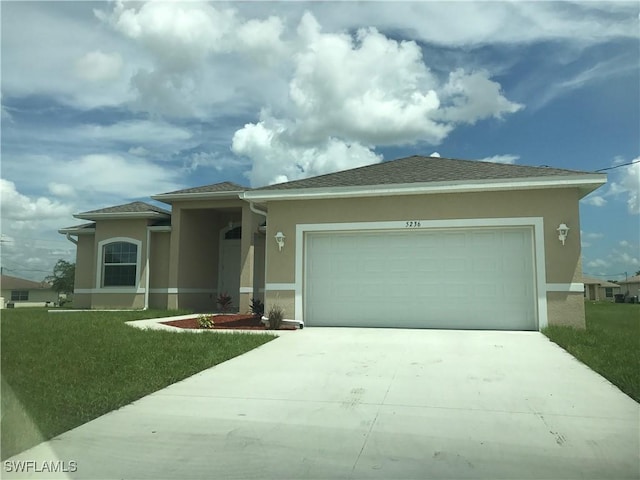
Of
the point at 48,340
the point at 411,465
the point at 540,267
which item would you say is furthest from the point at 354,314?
the point at 411,465

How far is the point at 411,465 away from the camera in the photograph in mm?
4305

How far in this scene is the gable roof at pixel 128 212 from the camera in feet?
64.4

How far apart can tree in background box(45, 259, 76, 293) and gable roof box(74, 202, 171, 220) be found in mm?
31480

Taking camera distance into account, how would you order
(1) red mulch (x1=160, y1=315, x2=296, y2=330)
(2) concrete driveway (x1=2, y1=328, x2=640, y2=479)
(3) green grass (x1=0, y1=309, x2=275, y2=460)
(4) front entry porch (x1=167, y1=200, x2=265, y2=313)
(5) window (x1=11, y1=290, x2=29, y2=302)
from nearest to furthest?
(2) concrete driveway (x1=2, y1=328, x2=640, y2=479) → (3) green grass (x1=0, y1=309, x2=275, y2=460) → (1) red mulch (x1=160, y1=315, x2=296, y2=330) → (4) front entry porch (x1=167, y1=200, x2=265, y2=313) → (5) window (x1=11, y1=290, x2=29, y2=302)

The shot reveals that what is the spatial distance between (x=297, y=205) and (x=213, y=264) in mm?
8849

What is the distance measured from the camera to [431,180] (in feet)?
40.3

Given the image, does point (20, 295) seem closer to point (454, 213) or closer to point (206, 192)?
point (206, 192)

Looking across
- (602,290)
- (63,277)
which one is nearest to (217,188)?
(63,277)

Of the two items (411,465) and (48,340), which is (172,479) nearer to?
(411,465)

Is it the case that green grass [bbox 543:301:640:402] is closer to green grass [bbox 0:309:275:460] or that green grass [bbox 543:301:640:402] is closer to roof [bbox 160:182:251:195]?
green grass [bbox 0:309:275:460]

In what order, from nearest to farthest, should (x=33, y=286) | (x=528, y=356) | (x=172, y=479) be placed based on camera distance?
(x=172, y=479), (x=528, y=356), (x=33, y=286)

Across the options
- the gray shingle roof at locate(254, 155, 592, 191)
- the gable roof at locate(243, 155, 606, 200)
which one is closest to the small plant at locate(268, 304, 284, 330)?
the gable roof at locate(243, 155, 606, 200)

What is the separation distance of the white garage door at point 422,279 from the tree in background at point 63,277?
4234 cm

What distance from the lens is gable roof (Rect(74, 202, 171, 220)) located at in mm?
19641
